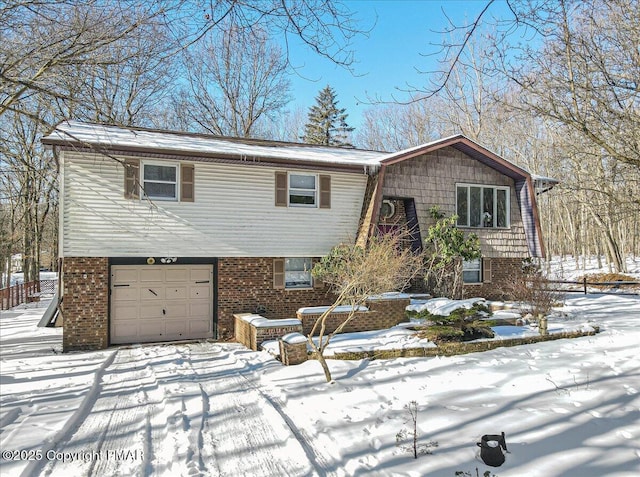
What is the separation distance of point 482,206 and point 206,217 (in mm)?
9287

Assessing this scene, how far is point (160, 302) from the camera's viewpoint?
10.8 m

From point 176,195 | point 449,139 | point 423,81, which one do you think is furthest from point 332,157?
point 423,81

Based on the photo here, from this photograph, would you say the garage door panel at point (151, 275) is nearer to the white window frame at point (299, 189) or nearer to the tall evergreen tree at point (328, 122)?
the white window frame at point (299, 189)

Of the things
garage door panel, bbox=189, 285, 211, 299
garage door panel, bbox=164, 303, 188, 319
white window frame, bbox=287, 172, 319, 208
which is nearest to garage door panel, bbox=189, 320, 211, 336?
garage door panel, bbox=164, 303, 188, 319

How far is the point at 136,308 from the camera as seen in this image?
10555 millimetres

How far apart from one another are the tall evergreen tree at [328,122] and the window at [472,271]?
22924 mm

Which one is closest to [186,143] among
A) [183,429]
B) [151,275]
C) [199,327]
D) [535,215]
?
[151,275]

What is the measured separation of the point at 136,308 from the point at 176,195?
3.19 metres

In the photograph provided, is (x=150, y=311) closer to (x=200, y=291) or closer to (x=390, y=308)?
(x=200, y=291)

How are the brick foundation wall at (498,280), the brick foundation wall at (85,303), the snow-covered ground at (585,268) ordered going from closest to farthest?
the brick foundation wall at (85,303)
the brick foundation wall at (498,280)
the snow-covered ground at (585,268)

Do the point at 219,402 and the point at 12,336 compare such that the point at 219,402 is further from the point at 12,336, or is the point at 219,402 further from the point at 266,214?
the point at 12,336

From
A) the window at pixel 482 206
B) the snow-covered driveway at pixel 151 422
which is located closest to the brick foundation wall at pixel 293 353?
the snow-covered driveway at pixel 151 422

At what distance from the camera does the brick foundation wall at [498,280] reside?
13.7 metres

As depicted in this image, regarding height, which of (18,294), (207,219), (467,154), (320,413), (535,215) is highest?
(467,154)
